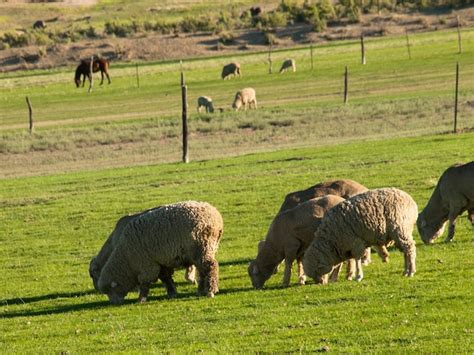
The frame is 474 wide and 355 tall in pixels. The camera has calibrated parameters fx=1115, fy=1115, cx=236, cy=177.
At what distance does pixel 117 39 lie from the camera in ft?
342

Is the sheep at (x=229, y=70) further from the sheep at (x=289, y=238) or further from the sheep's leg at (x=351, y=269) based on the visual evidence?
the sheep's leg at (x=351, y=269)

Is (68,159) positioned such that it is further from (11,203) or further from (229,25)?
(229,25)

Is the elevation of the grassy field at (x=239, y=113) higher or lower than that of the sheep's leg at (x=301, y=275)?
lower

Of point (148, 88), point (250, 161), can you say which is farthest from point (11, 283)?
point (148, 88)

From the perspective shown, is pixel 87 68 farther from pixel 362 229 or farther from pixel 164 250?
pixel 362 229

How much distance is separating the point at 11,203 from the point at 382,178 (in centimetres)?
1121

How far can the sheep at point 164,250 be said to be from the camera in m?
17.2

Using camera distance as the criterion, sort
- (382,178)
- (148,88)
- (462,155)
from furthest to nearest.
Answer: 1. (148,88)
2. (462,155)
3. (382,178)

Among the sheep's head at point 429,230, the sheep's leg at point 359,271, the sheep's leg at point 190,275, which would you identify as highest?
the sheep's leg at point 359,271

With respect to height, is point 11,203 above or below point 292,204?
below

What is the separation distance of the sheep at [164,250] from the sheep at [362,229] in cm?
157

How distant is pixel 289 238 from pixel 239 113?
38.9 metres

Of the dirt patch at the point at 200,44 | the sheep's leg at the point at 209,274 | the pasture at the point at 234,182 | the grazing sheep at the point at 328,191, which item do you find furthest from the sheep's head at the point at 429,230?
the dirt patch at the point at 200,44

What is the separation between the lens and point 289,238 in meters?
17.7
